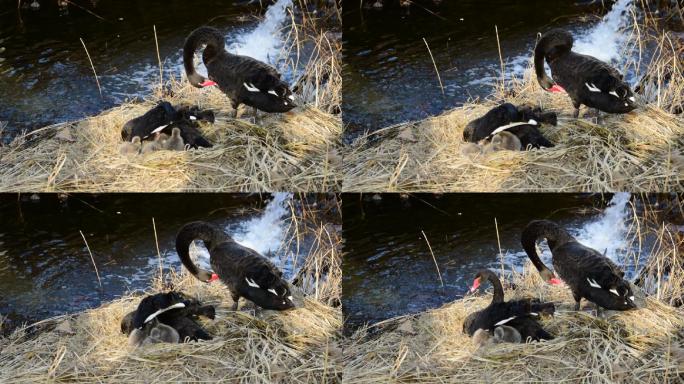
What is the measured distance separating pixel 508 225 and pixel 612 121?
0.80 m

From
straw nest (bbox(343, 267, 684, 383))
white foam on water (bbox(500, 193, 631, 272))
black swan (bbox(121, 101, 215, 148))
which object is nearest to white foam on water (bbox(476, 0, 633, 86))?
white foam on water (bbox(500, 193, 631, 272))

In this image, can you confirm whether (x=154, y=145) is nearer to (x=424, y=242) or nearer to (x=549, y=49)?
(x=424, y=242)

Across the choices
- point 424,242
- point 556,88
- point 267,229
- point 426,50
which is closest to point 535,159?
point 556,88

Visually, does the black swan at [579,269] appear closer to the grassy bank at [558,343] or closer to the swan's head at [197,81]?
the grassy bank at [558,343]

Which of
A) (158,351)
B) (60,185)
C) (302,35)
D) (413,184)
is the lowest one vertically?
(158,351)

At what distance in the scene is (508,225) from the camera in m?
5.65

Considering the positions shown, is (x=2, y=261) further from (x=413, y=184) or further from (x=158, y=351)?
(x=413, y=184)

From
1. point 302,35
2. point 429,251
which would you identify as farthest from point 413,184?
point 302,35

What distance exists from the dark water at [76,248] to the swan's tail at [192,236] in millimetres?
46

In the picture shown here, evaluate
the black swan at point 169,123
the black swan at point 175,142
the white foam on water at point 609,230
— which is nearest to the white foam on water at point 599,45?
the white foam on water at point 609,230

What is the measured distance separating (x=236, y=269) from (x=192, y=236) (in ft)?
1.08

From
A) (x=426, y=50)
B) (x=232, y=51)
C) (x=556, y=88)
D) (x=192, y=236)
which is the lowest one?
(x=192, y=236)

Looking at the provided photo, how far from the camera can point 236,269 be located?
551cm

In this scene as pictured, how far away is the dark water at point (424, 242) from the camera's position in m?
5.59
